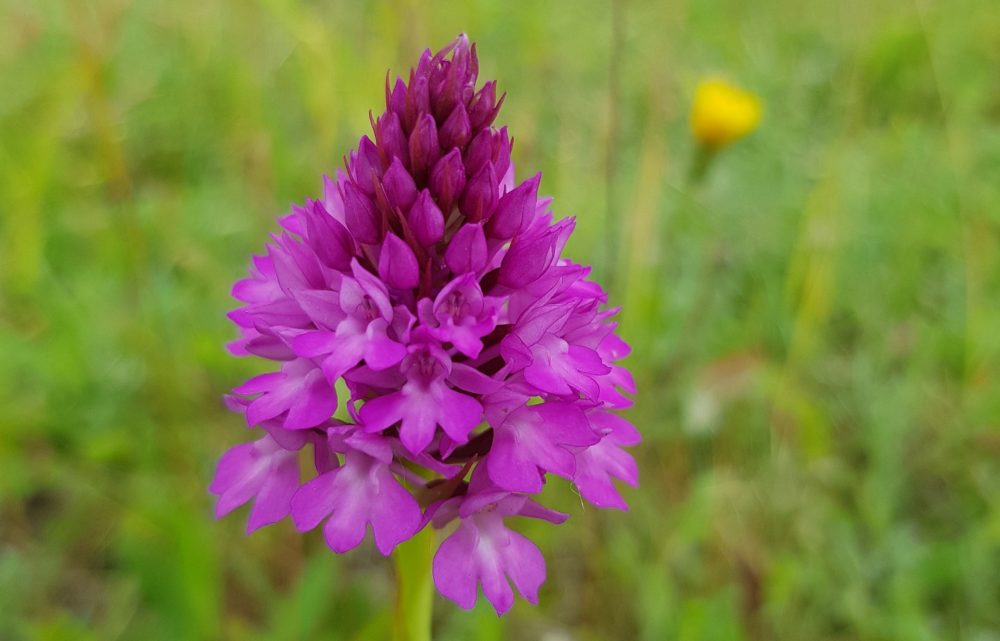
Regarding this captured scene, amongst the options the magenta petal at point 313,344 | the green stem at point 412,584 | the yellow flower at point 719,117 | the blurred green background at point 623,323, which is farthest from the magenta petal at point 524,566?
the yellow flower at point 719,117

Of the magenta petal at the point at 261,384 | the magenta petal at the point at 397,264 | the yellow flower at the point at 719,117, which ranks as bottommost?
the magenta petal at the point at 261,384

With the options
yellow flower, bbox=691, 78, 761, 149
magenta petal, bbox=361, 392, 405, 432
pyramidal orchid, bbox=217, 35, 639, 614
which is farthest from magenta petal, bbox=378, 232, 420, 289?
yellow flower, bbox=691, 78, 761, 149

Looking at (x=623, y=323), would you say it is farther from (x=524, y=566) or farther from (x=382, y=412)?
(x=382, y=412)

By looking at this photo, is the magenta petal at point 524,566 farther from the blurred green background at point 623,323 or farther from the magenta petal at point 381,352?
the blurred green background at point 623,323

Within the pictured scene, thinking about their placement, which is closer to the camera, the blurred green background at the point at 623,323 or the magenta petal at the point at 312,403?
the magenta petal at the point at 312,403

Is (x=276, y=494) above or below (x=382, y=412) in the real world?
below

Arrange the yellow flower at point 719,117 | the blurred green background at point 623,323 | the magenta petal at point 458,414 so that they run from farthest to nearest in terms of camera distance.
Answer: the yellow flower at point 719,117 < the blurred green background at point 623,323 < the magenta petal at point 458,414

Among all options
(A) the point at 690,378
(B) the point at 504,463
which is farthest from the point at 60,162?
(B) the point at 504,463

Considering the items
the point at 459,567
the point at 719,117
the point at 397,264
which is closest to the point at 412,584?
the point at 459,567
